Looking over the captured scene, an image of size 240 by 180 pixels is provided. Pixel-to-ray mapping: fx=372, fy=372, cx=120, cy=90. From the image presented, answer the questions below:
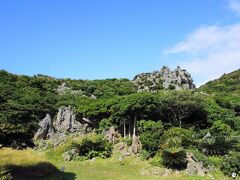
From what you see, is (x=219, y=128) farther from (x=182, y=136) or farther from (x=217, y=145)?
(x=182, y=136)

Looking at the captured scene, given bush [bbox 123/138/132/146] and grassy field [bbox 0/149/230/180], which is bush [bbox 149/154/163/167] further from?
bush [bbox 123/138/132/146]

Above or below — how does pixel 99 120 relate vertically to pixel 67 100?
below

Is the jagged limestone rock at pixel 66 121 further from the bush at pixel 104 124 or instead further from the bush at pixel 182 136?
the bush at pixel 182 136

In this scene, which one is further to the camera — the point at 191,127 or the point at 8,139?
the point at 191,127

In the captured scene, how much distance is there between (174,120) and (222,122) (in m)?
5.27

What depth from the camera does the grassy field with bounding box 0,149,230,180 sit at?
25.5 m

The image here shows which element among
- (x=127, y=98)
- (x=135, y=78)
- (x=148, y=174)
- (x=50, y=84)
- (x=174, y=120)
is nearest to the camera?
(x=148, y=174)

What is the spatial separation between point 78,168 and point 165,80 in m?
38.2

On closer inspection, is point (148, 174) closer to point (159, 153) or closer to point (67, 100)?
point (159, 153)

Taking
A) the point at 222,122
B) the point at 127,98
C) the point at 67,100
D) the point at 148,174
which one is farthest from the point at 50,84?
the point at 148,174

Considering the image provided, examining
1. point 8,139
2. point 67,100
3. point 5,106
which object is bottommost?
point 8,139

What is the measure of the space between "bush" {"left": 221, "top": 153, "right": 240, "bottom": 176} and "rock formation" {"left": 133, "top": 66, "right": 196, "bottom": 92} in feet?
110

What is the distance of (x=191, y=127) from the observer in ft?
130

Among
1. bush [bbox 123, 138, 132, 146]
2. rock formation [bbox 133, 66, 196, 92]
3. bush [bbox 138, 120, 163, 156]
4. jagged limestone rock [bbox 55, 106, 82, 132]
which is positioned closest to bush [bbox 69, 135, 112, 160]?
bush [bbox 123, 138, 132, 146]
